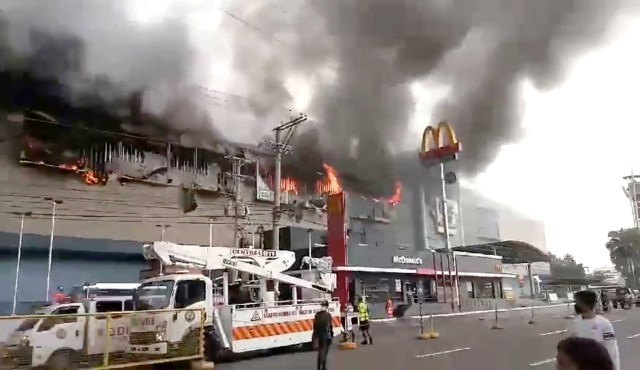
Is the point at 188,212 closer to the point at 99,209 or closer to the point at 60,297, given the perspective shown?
the point at 99,209

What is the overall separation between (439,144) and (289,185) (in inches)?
613

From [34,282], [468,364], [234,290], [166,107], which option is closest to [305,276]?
[234,290]

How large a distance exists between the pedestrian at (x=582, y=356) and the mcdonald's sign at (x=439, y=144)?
1187 inches

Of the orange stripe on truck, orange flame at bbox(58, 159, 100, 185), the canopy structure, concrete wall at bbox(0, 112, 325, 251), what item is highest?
orange flame at bbox(58, 159, 100, 185)

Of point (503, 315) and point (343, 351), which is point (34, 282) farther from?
point (503, 315)

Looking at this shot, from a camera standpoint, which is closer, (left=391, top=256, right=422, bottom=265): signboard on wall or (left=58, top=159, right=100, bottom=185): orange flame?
(left=58, top=159, right=100, bottom=185): orange flame

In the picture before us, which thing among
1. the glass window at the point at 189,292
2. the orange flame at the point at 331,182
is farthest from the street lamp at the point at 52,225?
the orange flame at the point at 331,182

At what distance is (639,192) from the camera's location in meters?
74.8

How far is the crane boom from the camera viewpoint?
13.2m

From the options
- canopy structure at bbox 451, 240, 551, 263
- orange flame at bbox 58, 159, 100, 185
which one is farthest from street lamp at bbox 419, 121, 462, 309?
orange flame at bbox 58, 159, 100, 185

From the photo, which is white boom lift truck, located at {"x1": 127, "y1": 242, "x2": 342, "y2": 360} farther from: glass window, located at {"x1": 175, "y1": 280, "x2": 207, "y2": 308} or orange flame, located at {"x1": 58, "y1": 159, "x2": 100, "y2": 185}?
orange flame, located at {"x1": 58, "y1": 159, "x2": 100, "y2": 185}

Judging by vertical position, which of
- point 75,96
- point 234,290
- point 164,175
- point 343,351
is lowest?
point 343,351

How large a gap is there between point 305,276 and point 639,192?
73.0 m

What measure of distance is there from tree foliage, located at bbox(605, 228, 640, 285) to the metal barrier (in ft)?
195
